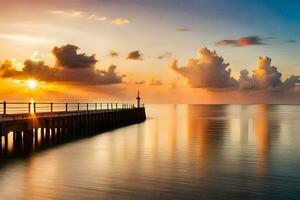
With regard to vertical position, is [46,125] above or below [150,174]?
above

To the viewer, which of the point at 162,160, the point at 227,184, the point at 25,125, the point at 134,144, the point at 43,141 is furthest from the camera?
the point at 134,144

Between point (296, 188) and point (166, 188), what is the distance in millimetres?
6770

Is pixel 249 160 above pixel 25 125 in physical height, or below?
below

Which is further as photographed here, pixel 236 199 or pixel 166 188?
pixel 166 188

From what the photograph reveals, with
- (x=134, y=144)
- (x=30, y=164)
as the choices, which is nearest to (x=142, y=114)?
(x=134, y=144)

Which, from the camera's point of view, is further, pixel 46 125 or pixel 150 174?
pixel 46 125

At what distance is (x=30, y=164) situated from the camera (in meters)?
25.2

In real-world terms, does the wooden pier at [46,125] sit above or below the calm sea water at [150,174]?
above

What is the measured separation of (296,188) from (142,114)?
69.1 metres

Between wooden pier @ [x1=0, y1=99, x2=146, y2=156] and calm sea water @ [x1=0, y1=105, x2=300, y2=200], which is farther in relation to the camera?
wooden pier @ [x1=0, y1=99, x2=146, y2=156]

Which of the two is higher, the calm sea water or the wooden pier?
the wooden pier

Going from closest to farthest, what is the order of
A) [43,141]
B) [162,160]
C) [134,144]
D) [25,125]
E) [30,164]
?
[30,164] < [162,160] < [25,125] < [43,141] < [134,144]

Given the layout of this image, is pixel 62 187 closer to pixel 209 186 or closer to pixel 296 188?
pixel 209 186

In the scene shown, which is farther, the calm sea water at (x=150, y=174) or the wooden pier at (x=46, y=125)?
the wooden pier at (x=46, y=125)
